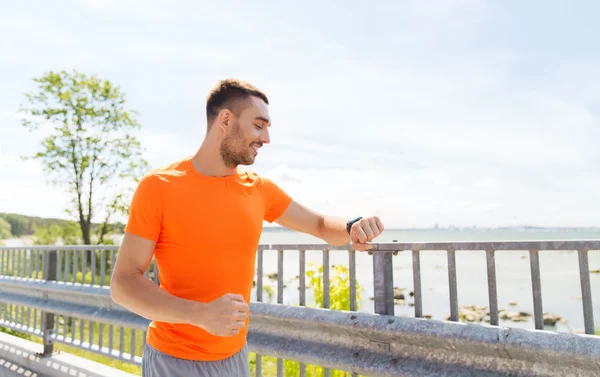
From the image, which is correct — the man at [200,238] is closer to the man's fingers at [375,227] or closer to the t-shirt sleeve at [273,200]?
the man's fingers at [375,227]

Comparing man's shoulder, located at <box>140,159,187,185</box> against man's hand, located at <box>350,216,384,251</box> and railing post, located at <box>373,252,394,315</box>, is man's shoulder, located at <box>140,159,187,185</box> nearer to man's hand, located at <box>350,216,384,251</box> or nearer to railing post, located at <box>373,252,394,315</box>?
man's hand, located at <box>350,216,384,251</box>

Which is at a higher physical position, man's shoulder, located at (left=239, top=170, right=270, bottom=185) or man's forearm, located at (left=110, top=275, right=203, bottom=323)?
man's shoulder, located at (left=239, top=170, right=270, bottom=185)

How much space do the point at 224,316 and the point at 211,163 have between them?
0.83 m

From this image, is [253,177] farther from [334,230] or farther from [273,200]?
[334,230]

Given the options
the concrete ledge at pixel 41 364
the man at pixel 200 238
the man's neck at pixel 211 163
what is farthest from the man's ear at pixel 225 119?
the concrete ledge at pixel 41 364

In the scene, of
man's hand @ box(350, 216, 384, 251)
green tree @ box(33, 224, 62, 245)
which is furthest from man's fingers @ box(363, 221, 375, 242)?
green tree @ box(33, 224, 62, 245)

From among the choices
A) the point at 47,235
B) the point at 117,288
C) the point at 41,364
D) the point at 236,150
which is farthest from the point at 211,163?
the point at 47,235

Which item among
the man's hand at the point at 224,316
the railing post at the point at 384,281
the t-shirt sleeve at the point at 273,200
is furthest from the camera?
the railing post at the point at 384,281

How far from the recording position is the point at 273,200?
265 cm

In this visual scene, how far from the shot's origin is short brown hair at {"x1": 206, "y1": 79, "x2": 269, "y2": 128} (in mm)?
2223

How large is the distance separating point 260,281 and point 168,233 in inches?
64.1

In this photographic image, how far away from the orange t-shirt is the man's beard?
0.13m

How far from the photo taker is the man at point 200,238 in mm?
2008

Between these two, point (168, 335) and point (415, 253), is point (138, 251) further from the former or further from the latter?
point (415, 253)
